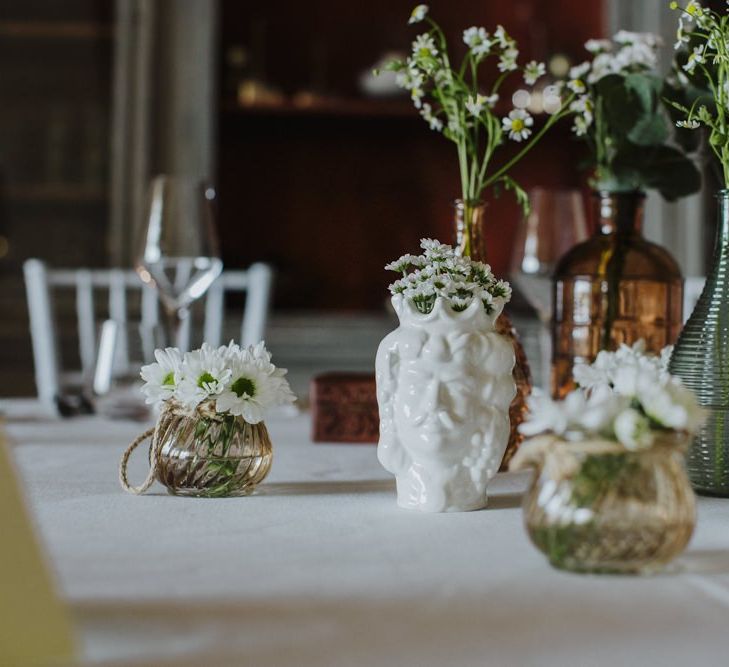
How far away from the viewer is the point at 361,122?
3.04 m

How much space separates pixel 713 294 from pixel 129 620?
524 mm

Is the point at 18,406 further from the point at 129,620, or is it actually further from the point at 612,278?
the point at 129,620

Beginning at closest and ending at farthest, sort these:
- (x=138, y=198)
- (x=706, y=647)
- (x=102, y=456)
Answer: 1. (x=706, y=647)
2. (x=102, y=456)
3. (x=138, y=198)

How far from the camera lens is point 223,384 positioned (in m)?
0.74

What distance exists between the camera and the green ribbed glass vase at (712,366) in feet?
2.58

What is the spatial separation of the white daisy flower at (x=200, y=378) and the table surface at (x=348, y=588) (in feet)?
0.25

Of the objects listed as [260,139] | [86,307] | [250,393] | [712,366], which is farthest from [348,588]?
[260,139]

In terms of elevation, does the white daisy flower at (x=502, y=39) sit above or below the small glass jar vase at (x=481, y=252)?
above

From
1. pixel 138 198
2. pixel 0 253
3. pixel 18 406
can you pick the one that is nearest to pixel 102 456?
pixel 18 406

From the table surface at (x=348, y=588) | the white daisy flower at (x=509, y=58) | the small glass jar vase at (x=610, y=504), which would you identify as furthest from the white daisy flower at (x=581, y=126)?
the small glass jar vase at (x=610, y=504)

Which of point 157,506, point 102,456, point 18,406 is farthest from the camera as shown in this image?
point 18,406

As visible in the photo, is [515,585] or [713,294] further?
[713,294]

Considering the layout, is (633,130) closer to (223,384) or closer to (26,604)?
(223,384)

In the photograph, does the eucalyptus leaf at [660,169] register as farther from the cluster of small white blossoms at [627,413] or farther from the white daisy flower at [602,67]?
the cluster of small white blossoms at [627,413]
